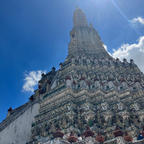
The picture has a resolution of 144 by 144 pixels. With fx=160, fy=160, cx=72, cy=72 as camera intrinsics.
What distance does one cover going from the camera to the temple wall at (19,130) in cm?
2436

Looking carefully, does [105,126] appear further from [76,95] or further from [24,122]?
[24,122]

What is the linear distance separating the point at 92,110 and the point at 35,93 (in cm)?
2201

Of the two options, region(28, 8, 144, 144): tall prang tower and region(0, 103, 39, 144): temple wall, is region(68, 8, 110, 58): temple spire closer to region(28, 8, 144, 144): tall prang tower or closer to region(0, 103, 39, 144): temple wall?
region(28, 8, 144, 144): tall prang tower

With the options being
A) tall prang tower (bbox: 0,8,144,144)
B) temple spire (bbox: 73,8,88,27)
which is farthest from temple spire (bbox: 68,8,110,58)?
tall prang tower (bbox: 0,8,144,144)

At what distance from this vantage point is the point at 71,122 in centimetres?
2289

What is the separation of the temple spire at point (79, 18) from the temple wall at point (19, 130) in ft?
128

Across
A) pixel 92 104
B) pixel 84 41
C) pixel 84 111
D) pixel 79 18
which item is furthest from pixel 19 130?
pixel 79 18

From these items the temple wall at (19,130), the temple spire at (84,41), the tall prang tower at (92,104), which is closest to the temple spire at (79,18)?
the temple spire at (84,41)

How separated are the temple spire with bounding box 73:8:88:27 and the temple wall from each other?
39.2 metres

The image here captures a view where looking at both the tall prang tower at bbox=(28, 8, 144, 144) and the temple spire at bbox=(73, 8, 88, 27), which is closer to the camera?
the tall prang tower at bbox=(28, 8, 144, 144)

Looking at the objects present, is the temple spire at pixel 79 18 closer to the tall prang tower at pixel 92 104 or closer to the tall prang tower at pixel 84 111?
the tall prang tower at pixel 92 104

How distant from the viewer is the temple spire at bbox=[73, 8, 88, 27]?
5862cm

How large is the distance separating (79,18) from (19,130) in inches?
1869

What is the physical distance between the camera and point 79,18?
61.1 metres
